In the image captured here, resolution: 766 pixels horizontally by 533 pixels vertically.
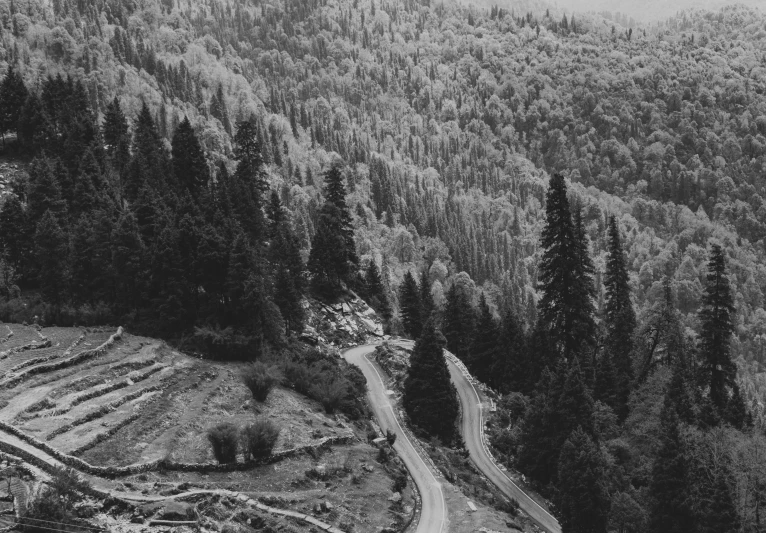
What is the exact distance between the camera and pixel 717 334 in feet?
209

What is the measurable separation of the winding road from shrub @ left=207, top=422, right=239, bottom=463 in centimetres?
1048

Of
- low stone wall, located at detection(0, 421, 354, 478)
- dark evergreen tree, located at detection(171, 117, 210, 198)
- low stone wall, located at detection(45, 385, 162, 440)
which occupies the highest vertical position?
dark evergreen tree, located at detection(171, 117, 210, 198)

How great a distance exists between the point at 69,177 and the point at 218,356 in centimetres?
3826

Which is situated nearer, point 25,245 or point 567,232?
point 567,232

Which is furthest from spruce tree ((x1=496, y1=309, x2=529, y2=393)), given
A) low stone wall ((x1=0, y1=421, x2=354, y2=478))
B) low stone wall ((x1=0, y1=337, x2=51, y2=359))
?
low stone wall ((x1=0, y1=337, x2=51, y2=359))

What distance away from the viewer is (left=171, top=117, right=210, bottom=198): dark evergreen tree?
8881 centimetres

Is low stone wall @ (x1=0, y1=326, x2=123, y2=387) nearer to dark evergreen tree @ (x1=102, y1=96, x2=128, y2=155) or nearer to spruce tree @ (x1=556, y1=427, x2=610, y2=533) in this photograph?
spruce tree @ (x1=556, y1=427, x2=610, y2=533)

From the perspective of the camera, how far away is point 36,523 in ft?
82.3

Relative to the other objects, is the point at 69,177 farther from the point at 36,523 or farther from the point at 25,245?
the point at 36,523

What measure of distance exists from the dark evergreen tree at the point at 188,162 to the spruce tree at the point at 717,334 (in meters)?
59.1

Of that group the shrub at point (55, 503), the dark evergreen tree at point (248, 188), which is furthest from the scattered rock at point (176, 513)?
the dark evergreen tree at point (248, 188)

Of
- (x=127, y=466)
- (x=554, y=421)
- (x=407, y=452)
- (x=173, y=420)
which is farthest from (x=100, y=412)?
(x=554, y=421)

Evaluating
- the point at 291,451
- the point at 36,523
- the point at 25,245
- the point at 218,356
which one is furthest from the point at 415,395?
the point at 25,245

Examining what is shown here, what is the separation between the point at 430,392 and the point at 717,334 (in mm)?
27588
